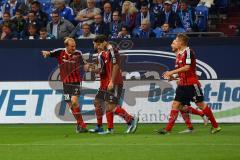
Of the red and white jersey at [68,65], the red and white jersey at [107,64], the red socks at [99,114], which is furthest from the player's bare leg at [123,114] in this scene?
the red and white jersey at [68,65]

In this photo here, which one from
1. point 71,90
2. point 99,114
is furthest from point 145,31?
point 99,114

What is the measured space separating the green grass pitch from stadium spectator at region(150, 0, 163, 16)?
5.64 metres

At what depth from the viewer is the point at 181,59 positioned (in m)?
17.7

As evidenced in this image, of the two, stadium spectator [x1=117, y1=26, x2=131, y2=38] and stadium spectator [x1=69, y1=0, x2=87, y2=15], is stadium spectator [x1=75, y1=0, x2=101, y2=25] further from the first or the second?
stadium spectator [x1=117, y1=26, x2=131, y2=38]

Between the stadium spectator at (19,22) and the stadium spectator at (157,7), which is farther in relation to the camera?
the stadium spectator at (19,22)

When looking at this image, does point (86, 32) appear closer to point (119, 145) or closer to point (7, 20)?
point (7, 20)

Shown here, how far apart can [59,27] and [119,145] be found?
1046 cm

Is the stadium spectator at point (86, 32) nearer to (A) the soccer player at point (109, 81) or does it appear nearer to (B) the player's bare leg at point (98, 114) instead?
(A) the soccer player at point (109, 81)

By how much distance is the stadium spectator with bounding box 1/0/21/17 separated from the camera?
27572 mm

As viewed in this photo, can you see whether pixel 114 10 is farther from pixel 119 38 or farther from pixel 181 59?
pixel 181 59

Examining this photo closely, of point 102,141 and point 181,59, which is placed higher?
point 181,59

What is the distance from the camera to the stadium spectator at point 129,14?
25.0 metres

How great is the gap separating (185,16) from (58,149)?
1097 centimetres

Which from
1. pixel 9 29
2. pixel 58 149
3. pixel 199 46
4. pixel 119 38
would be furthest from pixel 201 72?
pixel 58 149
